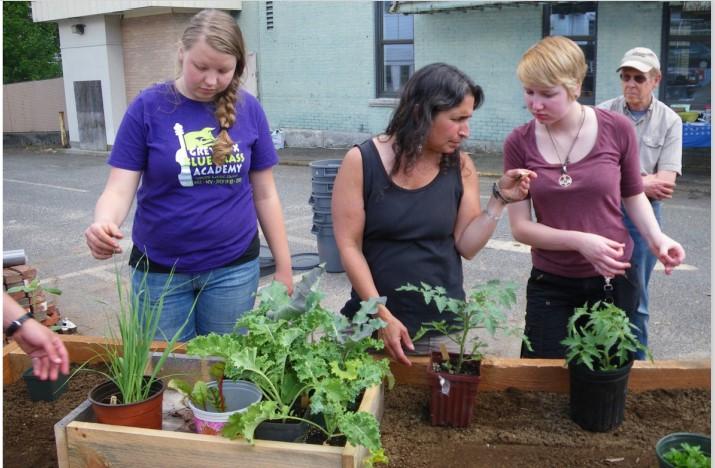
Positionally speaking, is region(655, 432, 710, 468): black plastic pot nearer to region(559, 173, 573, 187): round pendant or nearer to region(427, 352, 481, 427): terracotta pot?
region(427, 352, 481, 427): terracotta pot

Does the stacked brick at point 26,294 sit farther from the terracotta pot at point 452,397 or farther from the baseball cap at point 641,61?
the baseball cap at point 641,61

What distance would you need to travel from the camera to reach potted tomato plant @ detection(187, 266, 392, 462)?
1.90 metres

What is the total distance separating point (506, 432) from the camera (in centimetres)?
239

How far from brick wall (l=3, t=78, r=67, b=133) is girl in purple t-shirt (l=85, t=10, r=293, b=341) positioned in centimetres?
2404

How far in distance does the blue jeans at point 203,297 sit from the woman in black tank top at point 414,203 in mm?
461

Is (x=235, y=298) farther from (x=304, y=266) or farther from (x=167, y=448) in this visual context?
(x=304, y=266)

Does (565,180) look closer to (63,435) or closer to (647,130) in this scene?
(647,130)

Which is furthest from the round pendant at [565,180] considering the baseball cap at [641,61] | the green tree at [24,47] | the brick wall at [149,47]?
the green tree at [24,47]

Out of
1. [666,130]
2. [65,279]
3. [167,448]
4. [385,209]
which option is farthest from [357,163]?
[65,279]

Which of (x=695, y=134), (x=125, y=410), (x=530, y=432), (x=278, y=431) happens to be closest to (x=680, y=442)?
(x=530, y=432)

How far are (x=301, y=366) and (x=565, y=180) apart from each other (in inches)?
47.6

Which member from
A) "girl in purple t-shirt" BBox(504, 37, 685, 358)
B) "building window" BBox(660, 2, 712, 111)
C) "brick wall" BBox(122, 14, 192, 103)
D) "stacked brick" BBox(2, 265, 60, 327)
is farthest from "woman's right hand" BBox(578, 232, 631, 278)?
"brick wall" BBox(122, 14, 192, 103)

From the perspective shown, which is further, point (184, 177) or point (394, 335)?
point (184, 177)

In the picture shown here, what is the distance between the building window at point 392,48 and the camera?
643 inches
